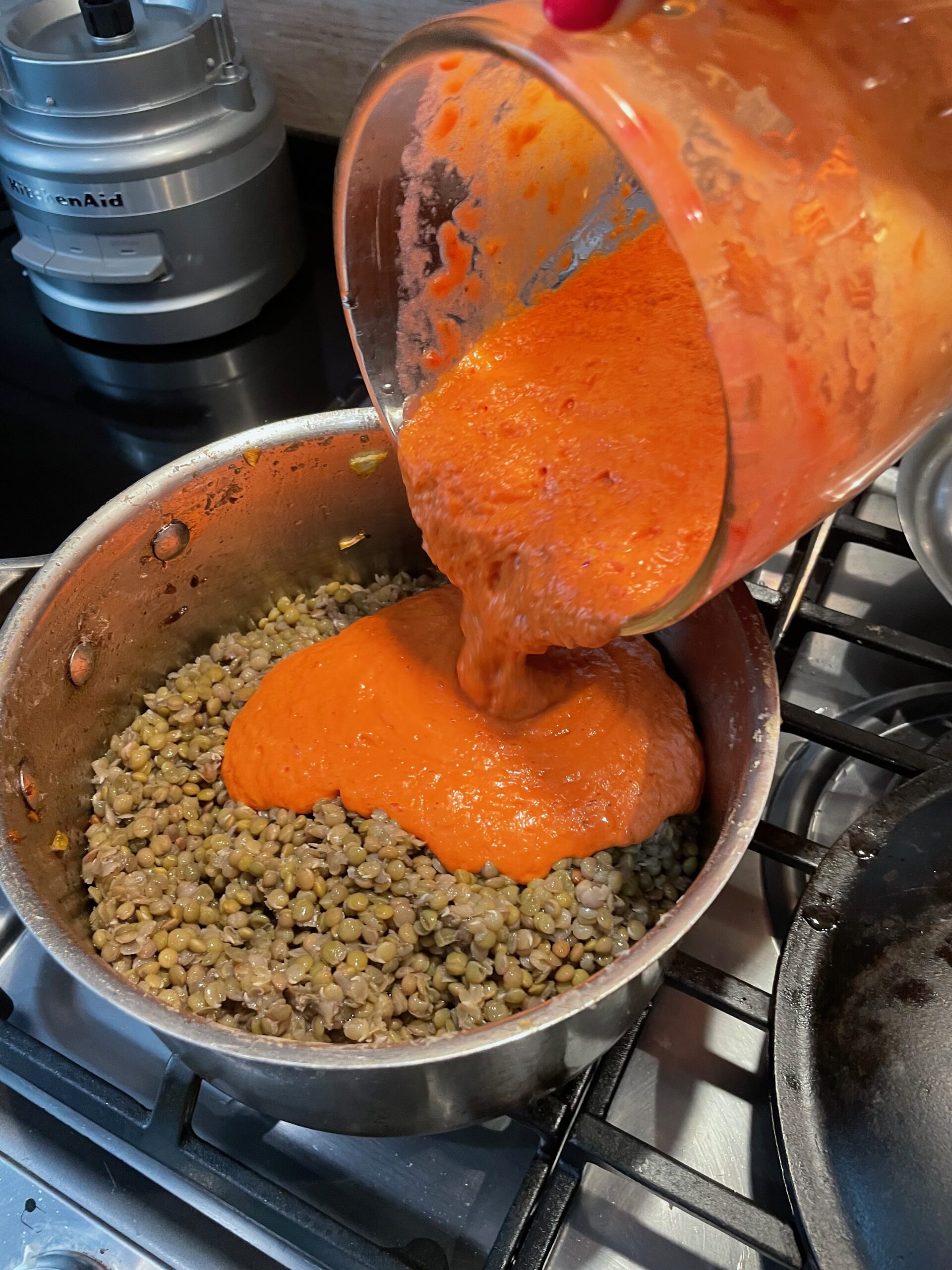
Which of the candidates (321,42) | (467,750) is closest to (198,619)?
(467,750)

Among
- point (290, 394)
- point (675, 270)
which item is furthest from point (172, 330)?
point (675, 270)

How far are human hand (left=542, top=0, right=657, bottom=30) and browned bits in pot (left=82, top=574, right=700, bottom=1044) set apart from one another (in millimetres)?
933

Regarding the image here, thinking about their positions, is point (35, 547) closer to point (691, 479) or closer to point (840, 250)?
point (691, 479)

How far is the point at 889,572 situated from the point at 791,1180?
1.07m

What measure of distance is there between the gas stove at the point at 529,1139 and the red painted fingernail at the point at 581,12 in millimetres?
917

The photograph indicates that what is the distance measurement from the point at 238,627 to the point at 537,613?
708mm

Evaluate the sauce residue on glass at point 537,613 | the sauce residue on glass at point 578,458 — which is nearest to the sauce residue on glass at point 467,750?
the sauce residue on glass at point 537,613

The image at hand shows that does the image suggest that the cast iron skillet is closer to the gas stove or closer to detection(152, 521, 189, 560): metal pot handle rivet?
the gas stove

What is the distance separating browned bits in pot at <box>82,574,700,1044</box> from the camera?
112 centimetres

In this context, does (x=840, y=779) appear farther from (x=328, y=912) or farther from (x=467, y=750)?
(x=328, y=912)

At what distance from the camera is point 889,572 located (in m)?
1.66

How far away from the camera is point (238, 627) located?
1.59m

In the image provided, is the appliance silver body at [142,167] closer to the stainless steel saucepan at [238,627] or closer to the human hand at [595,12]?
the stainless steel saucepan at [238,627]

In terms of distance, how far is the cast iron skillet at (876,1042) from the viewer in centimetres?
90
